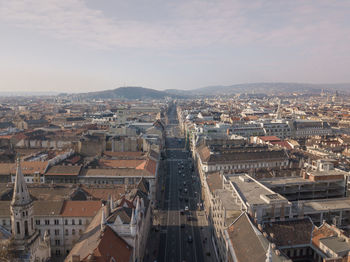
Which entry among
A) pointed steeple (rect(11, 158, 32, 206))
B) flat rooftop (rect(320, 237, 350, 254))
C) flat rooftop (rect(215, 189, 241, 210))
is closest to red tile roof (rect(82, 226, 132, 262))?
pointed steeple (rect(11, 158, 32, 206))

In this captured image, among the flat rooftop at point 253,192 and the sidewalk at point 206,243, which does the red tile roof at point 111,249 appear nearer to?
the sidewalk at point 206,243

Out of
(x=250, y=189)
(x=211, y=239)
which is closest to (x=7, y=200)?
(x=211, y=239)

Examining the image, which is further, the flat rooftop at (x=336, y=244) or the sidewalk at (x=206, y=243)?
the sidewalk at (x=206, y=243)

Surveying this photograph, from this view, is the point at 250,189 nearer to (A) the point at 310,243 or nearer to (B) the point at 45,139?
(A) the point at 310,243

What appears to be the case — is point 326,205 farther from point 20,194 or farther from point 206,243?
point 20,194

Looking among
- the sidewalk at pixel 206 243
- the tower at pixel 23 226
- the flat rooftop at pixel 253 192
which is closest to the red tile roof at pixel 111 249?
the tower at pixel 23 226
